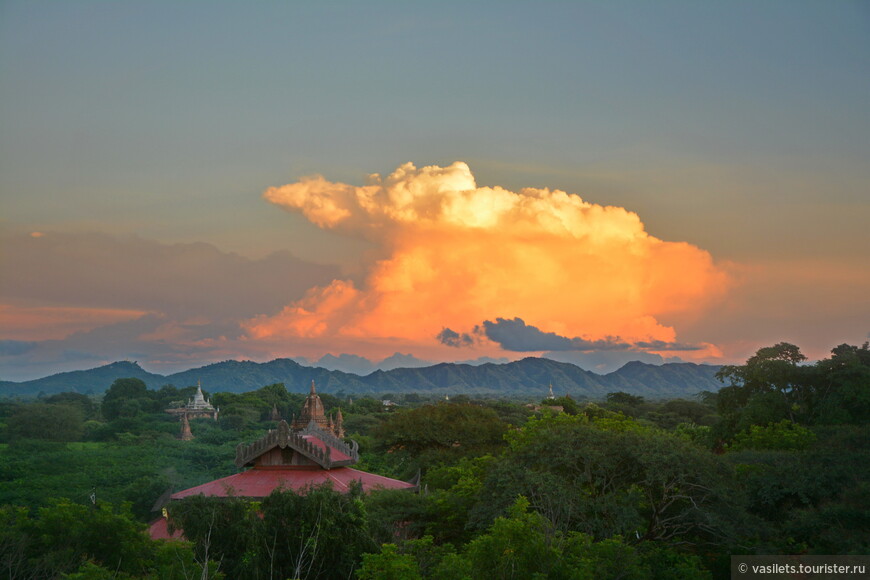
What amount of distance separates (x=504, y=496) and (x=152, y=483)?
4401 cm

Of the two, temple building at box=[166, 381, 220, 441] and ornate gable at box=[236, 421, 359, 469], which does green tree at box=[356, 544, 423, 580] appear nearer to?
ornate gable at box=[236, 421, 359, 469]

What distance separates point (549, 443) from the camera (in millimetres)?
27688

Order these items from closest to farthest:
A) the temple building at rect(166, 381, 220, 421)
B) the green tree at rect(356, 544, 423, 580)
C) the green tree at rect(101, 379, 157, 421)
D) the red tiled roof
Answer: the green tree at rect(356, 544, 423, 580) < the red tiled roof < the green tree at rect(101, 379, 157, 421) < the temple building at rect(166, 381, 220, 421)

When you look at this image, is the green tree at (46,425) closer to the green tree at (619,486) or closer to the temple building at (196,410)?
the temple building at (196,410)

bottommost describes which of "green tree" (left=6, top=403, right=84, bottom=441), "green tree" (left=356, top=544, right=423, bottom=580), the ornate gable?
"green tree" (left=6, top=403, right=84, bottom=441)

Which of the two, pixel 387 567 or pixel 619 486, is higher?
pixel 619 486

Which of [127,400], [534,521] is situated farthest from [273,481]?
[127,400]

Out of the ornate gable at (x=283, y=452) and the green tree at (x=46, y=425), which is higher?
the ornate gable at (x=283, y=452)

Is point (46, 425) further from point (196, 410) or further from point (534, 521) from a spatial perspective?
point (534, 521)

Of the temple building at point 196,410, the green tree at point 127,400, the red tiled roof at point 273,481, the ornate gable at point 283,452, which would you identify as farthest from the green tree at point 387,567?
the green tree at point 127,400

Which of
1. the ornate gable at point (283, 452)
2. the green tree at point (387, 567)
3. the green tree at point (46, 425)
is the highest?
the ornate gable at point (283, 452)

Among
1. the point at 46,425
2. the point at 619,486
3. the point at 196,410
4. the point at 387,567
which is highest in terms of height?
the point at 619,486

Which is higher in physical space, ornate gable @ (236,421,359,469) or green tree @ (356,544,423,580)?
ornate gable @ (236,421,359,469)

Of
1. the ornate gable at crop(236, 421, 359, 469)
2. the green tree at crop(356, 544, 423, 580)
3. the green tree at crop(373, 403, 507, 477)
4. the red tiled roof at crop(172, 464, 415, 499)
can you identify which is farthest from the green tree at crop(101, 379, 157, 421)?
the green tree at crop(356, 544, 423, 580)
